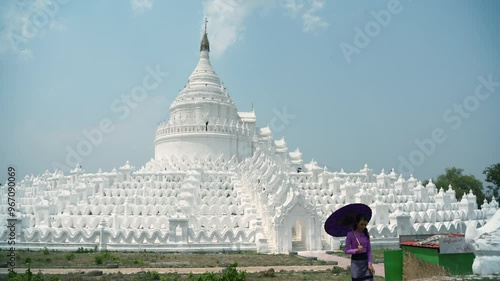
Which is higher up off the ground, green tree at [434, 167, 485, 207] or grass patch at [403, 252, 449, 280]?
green tree at [434, 167, 485, 207]

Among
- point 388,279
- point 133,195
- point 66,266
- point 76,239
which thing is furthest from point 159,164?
point 388,279

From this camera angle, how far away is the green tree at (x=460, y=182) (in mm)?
73938

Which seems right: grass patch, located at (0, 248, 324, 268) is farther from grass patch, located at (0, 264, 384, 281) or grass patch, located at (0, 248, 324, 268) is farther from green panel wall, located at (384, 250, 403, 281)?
green panel wall, located at (384, 250, 403, 281)

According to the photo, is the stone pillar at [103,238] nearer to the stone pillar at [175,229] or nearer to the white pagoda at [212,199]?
the white pagoda at [212,199]

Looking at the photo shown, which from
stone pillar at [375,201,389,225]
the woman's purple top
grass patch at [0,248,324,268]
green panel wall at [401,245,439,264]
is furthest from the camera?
stone pillar at [375,201,389,225]

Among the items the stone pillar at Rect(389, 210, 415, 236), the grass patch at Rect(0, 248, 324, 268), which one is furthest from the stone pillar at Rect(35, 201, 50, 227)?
the stone pillar at Rect(389, 210, 415, 236)

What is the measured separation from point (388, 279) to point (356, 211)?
4.48 meters

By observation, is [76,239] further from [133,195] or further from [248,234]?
[248,234]

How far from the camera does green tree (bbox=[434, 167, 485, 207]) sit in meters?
73.9

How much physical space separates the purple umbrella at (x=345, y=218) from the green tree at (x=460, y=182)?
2611 inches

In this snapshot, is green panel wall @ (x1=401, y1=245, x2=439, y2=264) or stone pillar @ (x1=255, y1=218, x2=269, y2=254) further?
stone pillar @ (x1=255, y1=218, x2=269, y2=254)

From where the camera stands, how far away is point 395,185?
52500mm

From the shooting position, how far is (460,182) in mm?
75750

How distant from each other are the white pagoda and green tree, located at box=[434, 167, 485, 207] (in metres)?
20.4
